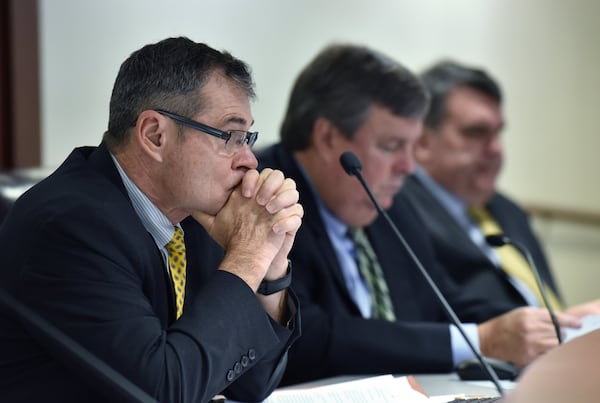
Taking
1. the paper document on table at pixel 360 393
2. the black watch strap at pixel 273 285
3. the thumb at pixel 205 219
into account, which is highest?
the thumb at pixel 205 219

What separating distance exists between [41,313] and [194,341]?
0.22m

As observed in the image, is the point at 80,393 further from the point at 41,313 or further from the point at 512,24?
the point at 512,24

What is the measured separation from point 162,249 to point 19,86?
69.2 inches

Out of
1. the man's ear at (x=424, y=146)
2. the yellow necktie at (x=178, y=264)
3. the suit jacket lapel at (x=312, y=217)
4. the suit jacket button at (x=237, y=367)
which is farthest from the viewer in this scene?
the man's ear at (x=424, y=146)

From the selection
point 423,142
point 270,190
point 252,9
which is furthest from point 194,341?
point 252,9

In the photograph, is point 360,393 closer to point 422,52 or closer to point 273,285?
point 273,285

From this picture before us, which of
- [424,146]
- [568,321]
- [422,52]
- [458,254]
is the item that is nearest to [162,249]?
[568,321]

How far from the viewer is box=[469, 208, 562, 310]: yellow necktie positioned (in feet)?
9.61

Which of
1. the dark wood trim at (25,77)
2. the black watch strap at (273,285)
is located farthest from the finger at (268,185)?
the dark wood trim at (25,77)

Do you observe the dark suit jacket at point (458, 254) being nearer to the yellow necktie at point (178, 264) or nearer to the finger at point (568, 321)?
the finger at point (568, 321)

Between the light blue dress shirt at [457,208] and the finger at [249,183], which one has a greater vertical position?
the finger at [249,183]

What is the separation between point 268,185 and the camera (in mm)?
1553

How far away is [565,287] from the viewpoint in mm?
5012

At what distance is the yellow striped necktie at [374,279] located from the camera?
2305 millimetres
